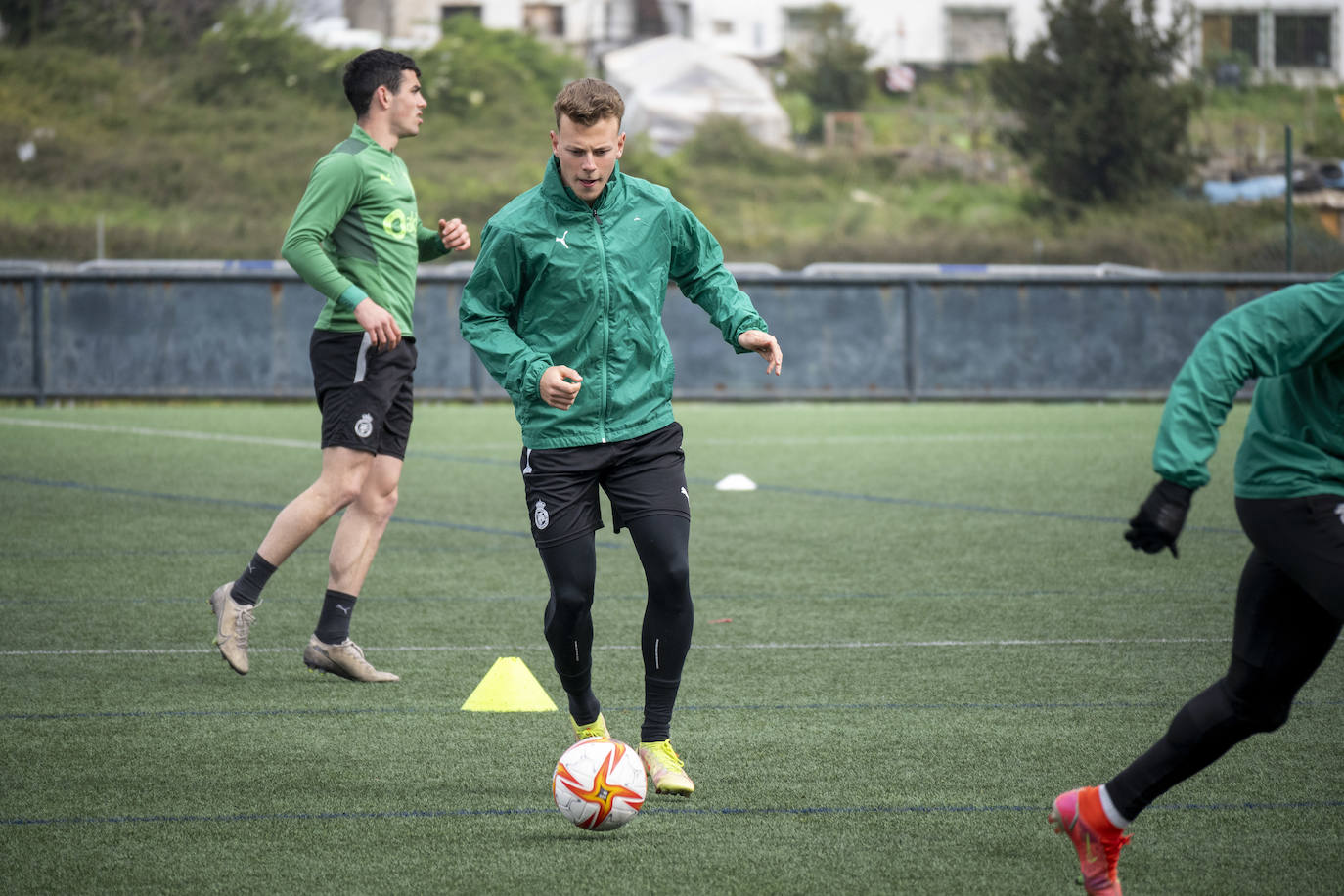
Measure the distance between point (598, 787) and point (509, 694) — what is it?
139 centimetres

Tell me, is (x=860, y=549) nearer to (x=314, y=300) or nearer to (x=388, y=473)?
(x=388, y=473)

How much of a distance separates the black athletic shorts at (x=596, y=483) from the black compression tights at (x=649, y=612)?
0.04 meters

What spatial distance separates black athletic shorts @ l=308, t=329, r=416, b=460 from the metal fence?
44.1ft

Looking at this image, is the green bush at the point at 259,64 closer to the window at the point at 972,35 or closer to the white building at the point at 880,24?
the white building at the point at 880,24

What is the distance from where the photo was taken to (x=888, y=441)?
15.7m

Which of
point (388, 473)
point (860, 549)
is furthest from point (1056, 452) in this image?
point (388, 473)

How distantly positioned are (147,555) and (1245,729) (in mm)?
6739

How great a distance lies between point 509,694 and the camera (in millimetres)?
5531

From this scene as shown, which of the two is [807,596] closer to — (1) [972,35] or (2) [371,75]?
(2) [371,75]

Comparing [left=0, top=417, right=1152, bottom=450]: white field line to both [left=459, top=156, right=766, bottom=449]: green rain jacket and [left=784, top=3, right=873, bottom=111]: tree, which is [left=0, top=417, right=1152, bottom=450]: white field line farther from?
[left=784, top=3, right=873, bottom=111]: tree

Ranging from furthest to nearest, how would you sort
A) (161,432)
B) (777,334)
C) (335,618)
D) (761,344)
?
1. (777,334)
2. (161,432)
3. (335,618)
4. (761,344)

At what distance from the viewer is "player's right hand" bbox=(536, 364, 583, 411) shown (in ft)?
13.9

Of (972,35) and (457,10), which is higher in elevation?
(457,10)

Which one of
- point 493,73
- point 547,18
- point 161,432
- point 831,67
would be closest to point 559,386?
point 161,432
